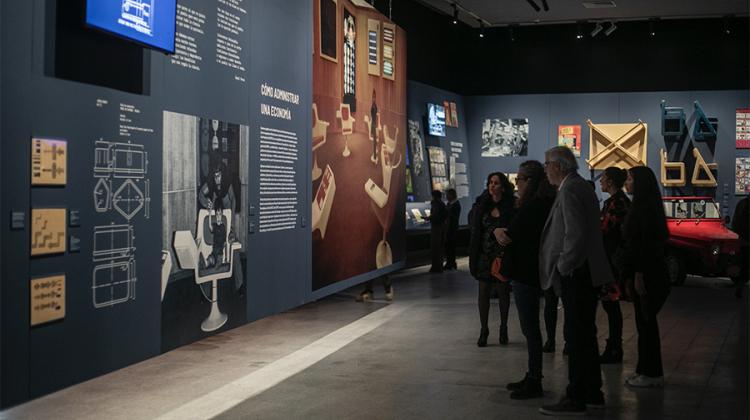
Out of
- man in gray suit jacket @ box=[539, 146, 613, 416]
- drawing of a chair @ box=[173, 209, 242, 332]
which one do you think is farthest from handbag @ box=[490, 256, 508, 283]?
drawing of a chair @ box=[173, 209, 242, 332]

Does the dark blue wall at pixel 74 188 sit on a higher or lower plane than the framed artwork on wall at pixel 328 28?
lower

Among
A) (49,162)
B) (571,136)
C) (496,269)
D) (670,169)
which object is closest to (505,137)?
(571,136)

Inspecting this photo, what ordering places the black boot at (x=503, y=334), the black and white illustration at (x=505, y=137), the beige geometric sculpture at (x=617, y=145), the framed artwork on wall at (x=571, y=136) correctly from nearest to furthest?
1. the black boot at (x=503, y=334)
2. the beige geometric sculpture at (x=617, y=145)
3. the framed artwork on wall at (x=571, y=136)
4. the black and white illustration at (x=505, y=137)

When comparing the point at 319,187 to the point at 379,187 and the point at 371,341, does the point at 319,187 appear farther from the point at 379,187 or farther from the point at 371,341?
the point at 379,187

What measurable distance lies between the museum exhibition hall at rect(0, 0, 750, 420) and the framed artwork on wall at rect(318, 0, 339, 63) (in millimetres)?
33

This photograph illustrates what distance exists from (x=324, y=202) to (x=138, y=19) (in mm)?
3908

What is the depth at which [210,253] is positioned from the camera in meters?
6.21

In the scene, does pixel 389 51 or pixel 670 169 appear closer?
pixel 389 51

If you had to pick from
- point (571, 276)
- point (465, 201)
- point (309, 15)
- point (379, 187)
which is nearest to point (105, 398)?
point (571, 276)

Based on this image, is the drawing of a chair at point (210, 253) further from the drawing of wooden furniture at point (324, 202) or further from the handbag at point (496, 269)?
the handbag at point (496, 269)

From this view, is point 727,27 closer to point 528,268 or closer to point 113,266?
point 528,268

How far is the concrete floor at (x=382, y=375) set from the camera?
545 centimetres

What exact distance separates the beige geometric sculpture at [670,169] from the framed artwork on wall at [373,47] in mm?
9838

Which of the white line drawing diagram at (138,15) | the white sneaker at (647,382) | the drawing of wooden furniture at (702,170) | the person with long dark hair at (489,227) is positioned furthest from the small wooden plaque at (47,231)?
the drawing of wooden furniture at (702,170)
